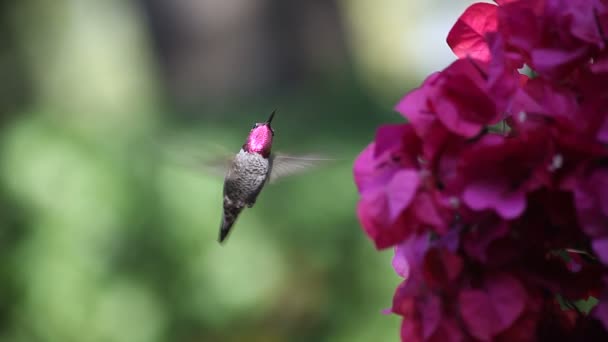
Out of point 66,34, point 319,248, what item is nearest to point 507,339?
point 319,248

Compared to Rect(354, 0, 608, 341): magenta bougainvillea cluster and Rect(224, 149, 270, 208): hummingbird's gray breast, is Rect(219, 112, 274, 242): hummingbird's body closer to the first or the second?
Rect(224, 149, 270, 208): hummingbird's gray breast

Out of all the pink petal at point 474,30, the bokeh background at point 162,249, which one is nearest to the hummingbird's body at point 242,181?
the pink petal at point 474,30

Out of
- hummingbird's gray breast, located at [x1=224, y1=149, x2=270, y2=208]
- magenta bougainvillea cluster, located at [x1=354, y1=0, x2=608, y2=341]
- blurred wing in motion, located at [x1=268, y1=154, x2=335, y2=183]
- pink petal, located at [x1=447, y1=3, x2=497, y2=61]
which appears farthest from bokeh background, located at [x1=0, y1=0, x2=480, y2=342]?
magenta bougainvillea cluster, located at [x1=354, y1=0, x2=608, y2=341]

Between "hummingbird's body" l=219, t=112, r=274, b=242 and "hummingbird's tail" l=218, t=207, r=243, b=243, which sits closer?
"hummingbird's body" l=219, t=112, r=274, b=242

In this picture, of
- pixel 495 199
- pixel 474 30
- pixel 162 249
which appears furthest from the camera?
pixel 162 249

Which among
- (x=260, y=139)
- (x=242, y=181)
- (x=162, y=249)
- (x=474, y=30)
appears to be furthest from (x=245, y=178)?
(x=162, y=249)

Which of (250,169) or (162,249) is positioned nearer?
(250,169)

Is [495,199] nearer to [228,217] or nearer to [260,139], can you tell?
[260,139]
